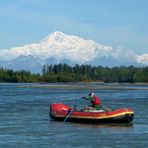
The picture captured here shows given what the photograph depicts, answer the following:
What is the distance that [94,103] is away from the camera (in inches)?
1914

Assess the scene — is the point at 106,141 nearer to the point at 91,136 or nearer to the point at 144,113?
the point at 91,136

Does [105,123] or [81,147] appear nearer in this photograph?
[81,147]

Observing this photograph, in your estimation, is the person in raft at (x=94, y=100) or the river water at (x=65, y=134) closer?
the river water at (x=65, y=134)

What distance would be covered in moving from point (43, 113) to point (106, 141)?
802 inches

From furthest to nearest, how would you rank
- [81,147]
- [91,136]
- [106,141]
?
[91,136] < [106,141] < [81,147]

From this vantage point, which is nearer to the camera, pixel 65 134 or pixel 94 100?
pixel 65 134

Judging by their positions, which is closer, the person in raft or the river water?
the river water

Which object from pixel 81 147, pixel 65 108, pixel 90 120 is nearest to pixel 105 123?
pixel 90 120

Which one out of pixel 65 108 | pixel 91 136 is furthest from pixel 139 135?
pixel 65 108

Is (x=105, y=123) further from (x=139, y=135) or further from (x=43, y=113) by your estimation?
(x=43, y=113)

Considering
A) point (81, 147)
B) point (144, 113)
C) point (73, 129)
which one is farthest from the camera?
point (144, 113)

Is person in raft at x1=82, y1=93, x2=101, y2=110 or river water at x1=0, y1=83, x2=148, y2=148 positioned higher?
person in raft at x1=82, y1=93, x2=101, y2=110

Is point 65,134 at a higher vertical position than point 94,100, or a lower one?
lower

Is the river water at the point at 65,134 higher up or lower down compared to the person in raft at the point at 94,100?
lower down
